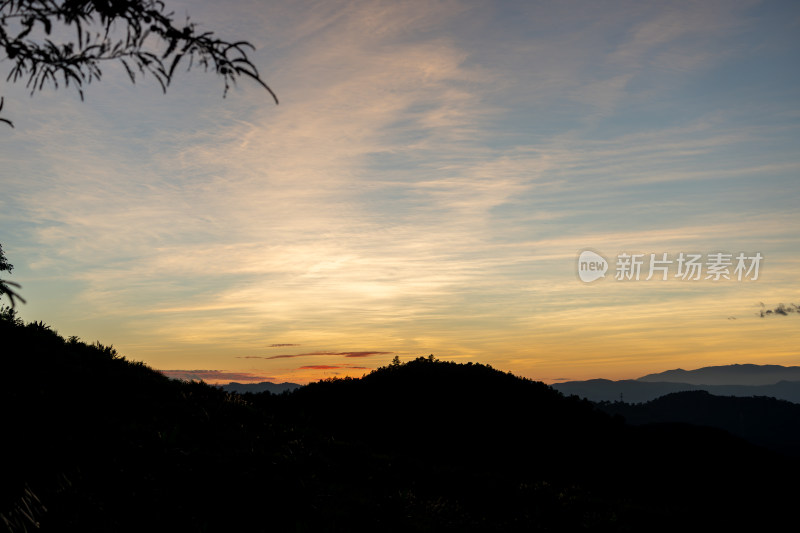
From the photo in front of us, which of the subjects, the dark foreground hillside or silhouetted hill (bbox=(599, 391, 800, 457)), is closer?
the dark foreground hillside

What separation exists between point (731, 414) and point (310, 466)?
536 ft

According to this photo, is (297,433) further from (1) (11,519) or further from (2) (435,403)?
(2) (435,403)

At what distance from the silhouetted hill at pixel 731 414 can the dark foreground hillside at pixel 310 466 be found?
109 m

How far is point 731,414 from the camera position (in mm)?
150625

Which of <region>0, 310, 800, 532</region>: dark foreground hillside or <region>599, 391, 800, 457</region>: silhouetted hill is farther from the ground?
<region>0, 310, 800, 532</region>: dark foreground hillside

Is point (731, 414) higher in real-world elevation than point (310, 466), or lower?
lower

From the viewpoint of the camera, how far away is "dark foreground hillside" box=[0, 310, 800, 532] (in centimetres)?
1214

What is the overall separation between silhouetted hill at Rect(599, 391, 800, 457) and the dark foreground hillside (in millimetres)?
108949

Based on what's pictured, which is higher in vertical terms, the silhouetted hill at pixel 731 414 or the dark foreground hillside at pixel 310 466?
the dark foreground hillside at pixel 310 466

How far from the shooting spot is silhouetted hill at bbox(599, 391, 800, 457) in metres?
136

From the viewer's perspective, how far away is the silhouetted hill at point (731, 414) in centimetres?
13625

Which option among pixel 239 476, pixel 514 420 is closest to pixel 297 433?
pixel 239 476

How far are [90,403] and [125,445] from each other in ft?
10.2

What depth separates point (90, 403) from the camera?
53.4 feet
